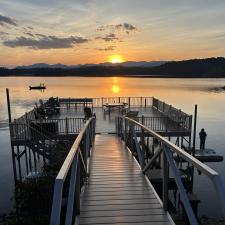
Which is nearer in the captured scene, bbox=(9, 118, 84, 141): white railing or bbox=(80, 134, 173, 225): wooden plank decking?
bbox=(80, 134, 173, 225): wooden plank decking

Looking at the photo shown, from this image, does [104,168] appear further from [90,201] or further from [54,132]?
[54,132]

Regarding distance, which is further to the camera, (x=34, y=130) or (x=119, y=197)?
(x=34, y=130)

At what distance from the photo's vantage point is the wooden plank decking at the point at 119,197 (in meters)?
4.35

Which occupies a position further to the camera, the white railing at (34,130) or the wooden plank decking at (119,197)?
the white railing at (34,130)

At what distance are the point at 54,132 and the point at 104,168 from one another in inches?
328

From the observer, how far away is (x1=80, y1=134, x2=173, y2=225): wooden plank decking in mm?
4352

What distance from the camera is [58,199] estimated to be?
8.48 ft

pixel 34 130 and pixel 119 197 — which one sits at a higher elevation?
pixel 119 197

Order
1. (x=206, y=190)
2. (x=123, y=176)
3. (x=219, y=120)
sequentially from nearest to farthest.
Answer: (x=123, y=176) < (x=206, y=190) < (x=219, y=120)

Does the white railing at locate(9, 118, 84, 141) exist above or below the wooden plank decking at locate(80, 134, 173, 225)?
below

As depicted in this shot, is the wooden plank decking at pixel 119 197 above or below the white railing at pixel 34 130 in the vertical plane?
above

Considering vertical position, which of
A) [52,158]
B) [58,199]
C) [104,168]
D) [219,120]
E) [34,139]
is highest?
[58,199]

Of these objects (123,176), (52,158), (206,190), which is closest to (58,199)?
(123,176)

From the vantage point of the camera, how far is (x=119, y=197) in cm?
519
